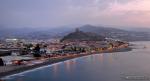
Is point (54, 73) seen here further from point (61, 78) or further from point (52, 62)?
point (52, 62)

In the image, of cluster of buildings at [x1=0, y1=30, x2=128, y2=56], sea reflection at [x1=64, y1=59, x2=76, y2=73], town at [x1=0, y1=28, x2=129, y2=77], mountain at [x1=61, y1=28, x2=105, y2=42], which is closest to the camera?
sea reflection at [x1=64, y1=59, x2=76, y2=73]

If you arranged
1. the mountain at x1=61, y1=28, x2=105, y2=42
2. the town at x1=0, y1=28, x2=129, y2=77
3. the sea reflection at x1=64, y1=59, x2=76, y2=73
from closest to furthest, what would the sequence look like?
1. the sea reflection at x1=64, y1=59, x2=76, y2=73
2. the town at x1=0, y1=28, x2=129, y2=77
3. the mountain at x1=61, y1=28, x2=105, y2=42

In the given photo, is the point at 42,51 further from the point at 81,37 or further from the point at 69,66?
the point at 81,37

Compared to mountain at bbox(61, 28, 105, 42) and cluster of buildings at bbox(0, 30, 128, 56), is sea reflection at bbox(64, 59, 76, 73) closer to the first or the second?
cluster of buildings at bbox(0, 30, 128, 56)

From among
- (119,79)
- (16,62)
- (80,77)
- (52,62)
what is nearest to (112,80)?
(119,79)

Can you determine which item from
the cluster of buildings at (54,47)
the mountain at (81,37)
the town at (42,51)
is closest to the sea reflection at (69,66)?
the town at (42,51)

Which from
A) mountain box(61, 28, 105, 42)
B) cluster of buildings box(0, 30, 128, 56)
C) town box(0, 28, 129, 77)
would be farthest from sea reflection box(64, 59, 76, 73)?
mountain box(61, 28, 105, 42)

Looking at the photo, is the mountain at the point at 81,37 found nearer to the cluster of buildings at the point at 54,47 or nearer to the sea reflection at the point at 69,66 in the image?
the cluster of buildings at the point at 54,47

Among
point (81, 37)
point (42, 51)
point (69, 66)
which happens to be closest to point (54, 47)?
point (42, 51)

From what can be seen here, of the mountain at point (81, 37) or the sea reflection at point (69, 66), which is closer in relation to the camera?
the sea reflection at point (69, 66)

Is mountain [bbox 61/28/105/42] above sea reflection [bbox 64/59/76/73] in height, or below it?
above

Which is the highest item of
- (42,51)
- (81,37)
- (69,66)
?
(81,37)
